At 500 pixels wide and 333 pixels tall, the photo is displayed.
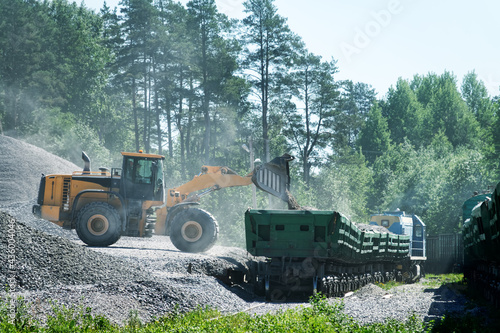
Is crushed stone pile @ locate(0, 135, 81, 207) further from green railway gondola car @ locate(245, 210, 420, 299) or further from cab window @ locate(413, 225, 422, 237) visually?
green railway gondola car @ locate(245, 210, 420, 299)

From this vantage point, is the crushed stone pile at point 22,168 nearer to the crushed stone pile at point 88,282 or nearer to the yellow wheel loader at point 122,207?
the yellow wheel loader at point 122,207

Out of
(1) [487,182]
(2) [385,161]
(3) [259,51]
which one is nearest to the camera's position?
(1) [487,182]

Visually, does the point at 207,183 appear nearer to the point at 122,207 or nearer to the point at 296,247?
the point at 122,207

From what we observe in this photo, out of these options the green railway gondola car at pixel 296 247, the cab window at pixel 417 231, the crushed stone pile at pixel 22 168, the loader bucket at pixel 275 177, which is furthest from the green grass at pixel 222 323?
the crushed stone pile at pixel 22 168

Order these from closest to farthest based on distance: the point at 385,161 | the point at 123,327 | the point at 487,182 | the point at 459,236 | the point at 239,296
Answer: the point at 123,327 < the point at 239,296 < the point at 459,236 < the point at 487,182 < the point at 385,161

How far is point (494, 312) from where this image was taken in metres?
12.7

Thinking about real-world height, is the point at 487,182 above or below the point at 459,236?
above

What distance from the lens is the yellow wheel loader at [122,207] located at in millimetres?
20375

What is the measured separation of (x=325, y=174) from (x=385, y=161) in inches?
757

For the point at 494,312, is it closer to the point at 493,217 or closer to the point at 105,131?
the point at 493,217

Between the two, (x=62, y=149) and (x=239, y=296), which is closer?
(x=239, y=296)

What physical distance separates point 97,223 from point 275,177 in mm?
6010

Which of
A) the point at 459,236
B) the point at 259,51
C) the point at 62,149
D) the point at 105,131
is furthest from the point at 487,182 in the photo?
the point at 105,131


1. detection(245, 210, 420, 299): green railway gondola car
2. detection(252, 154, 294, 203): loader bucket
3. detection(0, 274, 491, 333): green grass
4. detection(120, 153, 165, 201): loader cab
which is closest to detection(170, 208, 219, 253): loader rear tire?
detection(120, 153, 165, 201): loader cab
